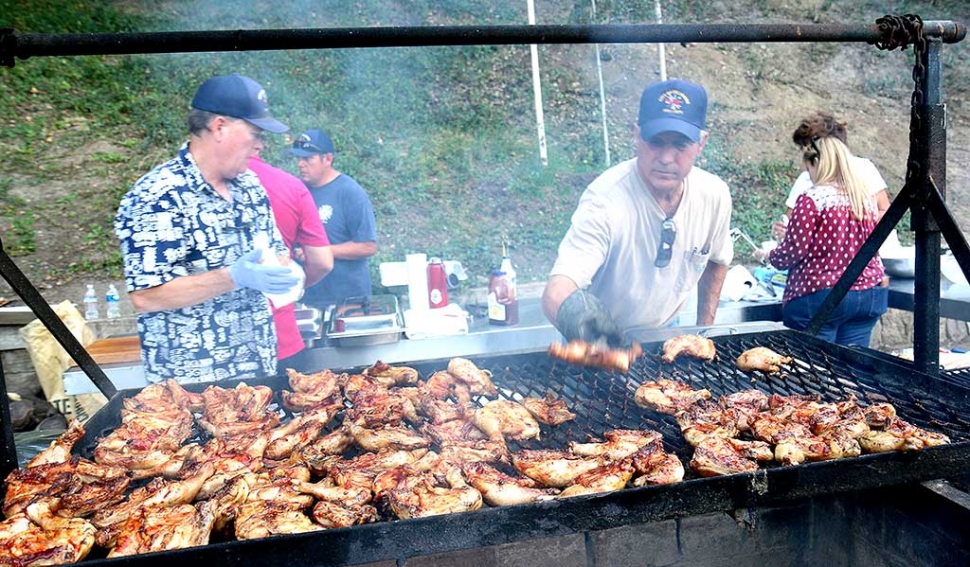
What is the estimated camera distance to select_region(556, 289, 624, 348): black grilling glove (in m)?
3.10

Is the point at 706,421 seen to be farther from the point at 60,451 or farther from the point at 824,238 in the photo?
the point at 824,238

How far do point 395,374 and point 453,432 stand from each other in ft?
1.86

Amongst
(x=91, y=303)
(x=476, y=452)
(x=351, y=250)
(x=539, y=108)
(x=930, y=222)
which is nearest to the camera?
(x=476, y=452)

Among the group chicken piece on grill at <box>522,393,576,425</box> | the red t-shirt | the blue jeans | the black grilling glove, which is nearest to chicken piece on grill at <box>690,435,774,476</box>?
chicken piece on grill at <box>522,393,576,425</box>

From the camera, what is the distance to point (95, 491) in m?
2.19

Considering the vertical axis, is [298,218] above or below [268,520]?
above

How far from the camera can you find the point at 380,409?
2.75m

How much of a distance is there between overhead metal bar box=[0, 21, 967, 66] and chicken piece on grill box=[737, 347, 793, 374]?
1365mm

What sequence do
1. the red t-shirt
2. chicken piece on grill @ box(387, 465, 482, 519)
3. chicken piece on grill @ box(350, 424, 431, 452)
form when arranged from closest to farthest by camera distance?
chicken piece on grill @ box(387, 465, 482, 519) → chicken piece on grill @ box(350, 424, 431, 452) → the red t-shirt

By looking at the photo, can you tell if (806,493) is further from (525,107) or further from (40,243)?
(525,107)

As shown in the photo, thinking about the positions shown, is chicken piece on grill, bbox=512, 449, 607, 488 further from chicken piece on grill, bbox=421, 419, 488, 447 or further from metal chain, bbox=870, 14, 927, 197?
metal chain, bbox=870, 14, 927, 197

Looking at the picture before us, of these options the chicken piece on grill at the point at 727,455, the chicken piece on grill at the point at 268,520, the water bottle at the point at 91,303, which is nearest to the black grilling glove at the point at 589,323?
the chicken piece on grill at the point at 727,455

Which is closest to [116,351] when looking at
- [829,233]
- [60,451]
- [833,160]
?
[60,451]

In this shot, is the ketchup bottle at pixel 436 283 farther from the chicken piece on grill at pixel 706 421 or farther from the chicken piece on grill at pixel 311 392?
the chicken piece on grill at pixel 706 421
